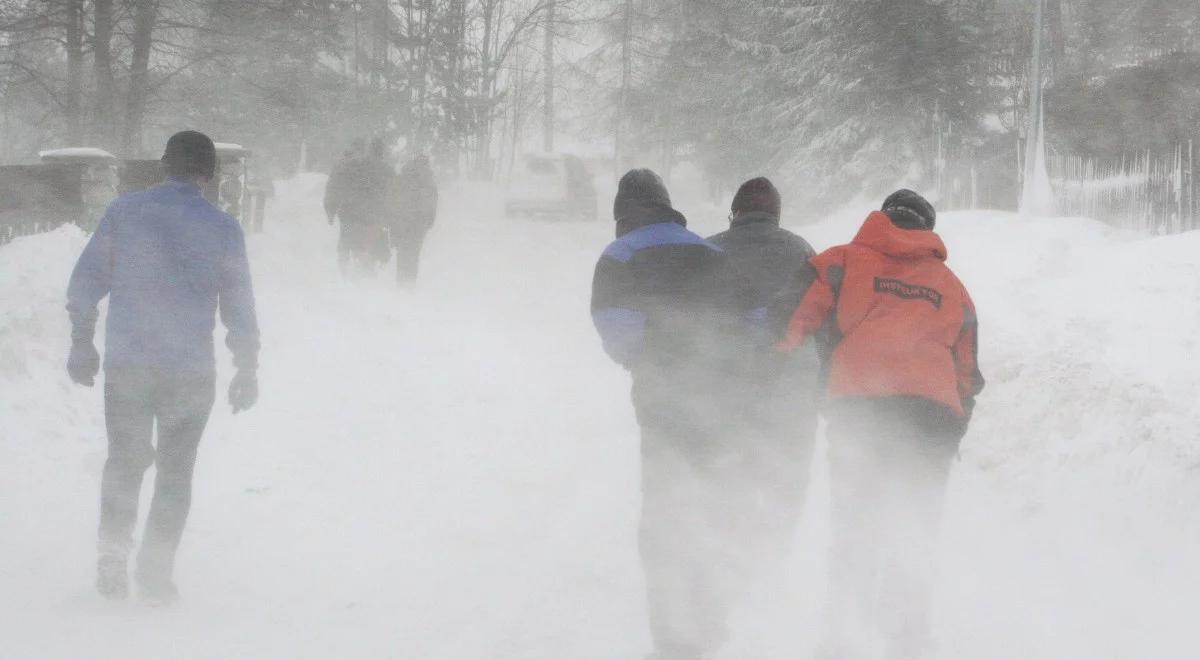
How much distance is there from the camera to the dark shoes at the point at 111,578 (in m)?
4.41

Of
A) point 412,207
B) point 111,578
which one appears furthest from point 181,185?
point 412,207

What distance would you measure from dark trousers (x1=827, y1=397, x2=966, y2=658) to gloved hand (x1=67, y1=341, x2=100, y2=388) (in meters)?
2.91

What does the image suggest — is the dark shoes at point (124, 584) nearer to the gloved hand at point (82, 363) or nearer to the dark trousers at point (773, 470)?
the gloved hand at point (82, 363)

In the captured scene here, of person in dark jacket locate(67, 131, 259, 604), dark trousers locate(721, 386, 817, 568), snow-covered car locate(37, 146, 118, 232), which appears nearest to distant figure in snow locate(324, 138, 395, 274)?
snow-covered car locate(37, 146, 118, 232)

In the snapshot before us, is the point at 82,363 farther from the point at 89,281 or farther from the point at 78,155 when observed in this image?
the point at 78,155

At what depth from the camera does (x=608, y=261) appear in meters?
4.18

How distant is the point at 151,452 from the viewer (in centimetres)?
449

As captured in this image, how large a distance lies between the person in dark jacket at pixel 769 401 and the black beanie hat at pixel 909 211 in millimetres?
502

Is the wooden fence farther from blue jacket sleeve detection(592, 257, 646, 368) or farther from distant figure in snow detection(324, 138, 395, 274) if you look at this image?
blue jacket sleeve detection(592, 257, 646, 368)

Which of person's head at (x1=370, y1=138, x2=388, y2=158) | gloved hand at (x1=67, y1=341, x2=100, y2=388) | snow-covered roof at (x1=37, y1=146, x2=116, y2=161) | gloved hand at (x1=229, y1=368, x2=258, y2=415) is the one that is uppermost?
person's head at (x1=370, y1=138, x2=388, y2=158)

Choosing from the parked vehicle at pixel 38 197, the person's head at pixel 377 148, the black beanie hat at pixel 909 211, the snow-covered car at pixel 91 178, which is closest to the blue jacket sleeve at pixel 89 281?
the black beanie hat at pixel 909 211

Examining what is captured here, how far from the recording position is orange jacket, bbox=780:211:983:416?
401 centimetres

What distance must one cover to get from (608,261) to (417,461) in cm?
355

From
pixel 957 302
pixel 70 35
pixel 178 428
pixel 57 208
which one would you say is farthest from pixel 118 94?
pixel 957 302
